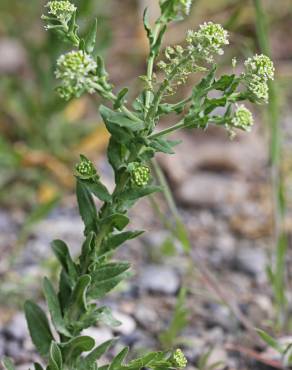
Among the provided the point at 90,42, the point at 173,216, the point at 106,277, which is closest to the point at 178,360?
the point at 106,277

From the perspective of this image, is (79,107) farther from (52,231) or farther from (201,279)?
(201,279)

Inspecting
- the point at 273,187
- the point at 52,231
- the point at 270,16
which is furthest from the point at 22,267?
the point at 270,16

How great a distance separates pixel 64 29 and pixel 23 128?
1640mm

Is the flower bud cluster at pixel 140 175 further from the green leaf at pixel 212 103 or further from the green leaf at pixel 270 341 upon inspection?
the green leaf at pixel 270 341

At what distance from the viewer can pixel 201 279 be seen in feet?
6.07

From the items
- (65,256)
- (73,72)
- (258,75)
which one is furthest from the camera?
(65,256)

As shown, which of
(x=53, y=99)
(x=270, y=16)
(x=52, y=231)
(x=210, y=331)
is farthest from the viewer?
(x=270, y=16)

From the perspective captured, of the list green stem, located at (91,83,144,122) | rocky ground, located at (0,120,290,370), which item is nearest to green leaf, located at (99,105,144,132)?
green stem, located at (91,83,144,122)

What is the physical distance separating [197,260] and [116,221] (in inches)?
24.5

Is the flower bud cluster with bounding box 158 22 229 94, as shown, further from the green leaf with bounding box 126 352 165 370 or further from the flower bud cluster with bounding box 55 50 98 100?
the green leaf with bounding box 126 352 165 370

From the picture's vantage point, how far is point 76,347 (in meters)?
1.16

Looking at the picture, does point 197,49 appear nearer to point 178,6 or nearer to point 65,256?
point 178,6

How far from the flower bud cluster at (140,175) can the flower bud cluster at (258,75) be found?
0.62ft

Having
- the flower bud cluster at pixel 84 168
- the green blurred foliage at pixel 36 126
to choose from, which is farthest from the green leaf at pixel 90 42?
the green blurred foliage at pixel 36 126
